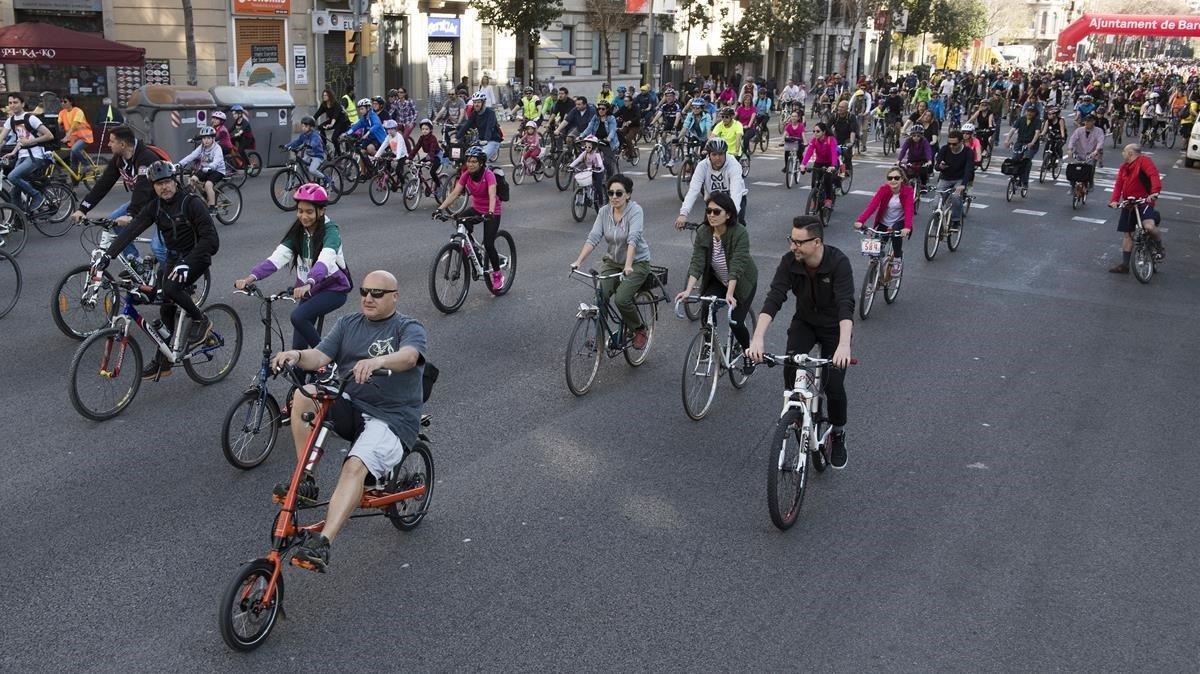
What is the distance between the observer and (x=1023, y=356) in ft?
34.5

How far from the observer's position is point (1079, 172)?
2014 centimetres

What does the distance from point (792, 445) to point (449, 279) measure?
5707 millimetres

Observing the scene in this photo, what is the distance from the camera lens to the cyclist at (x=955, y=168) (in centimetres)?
1539

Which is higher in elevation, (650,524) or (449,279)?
(449,279)

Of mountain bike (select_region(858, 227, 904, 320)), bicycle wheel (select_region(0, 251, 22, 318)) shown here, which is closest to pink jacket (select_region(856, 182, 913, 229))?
mountain bike (select_region(858, 227, 904, 320))

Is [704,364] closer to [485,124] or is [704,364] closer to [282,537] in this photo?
[282,537]

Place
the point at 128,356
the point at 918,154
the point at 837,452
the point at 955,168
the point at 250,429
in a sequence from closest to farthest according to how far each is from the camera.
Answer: the point at 250,429 < the point at 837,452 < the point at 128,356 < the point at 955,168 < the point at 918,154

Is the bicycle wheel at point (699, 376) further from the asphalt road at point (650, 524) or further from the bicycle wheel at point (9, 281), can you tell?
the bicycle wheel at point (9, 281)

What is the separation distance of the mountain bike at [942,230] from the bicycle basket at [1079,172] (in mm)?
5321

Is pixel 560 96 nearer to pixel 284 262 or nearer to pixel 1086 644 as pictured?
pixel 284 262

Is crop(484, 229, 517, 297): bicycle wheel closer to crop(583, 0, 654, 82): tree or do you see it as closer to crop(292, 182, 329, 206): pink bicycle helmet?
crop(292, 182, 329, 206): pink bicycle helmet

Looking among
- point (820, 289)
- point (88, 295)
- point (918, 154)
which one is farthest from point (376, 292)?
point (918, 154)

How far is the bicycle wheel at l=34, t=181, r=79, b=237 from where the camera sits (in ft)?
48.9

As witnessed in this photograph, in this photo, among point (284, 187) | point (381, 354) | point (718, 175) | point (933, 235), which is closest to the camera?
point (381, 354)
